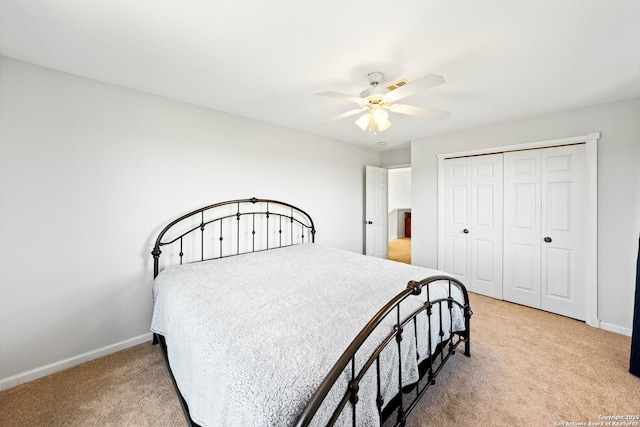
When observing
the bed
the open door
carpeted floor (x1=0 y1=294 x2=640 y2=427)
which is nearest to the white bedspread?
the bed

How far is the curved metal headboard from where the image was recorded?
2629mm

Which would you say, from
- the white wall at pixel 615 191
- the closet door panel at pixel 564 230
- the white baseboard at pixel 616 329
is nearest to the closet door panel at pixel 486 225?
the closet door panel at pixel 564 230

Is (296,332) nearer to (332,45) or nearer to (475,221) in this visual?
(332,45)

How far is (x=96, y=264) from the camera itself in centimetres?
219

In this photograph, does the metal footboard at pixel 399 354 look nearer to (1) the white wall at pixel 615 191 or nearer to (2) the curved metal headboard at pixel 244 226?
(1) the white wall at pixel 615 191

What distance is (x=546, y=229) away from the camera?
9.96ft

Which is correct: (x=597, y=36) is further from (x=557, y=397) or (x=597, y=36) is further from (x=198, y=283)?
(x=198, y=283)

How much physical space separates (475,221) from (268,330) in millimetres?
3418

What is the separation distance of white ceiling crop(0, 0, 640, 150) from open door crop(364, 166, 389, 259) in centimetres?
229

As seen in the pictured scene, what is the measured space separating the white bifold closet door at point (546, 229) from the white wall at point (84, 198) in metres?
3.59

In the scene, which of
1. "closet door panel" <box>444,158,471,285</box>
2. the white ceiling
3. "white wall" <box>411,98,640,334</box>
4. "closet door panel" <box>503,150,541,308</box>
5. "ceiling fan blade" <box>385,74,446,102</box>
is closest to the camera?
the white ceiling

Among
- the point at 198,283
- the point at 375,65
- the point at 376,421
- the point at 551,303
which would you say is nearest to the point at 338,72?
the point at 375,65

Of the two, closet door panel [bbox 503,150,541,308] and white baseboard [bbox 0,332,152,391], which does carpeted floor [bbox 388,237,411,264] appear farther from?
white baseboard [bbox 0,332,152,391]

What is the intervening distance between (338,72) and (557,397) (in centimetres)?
282
